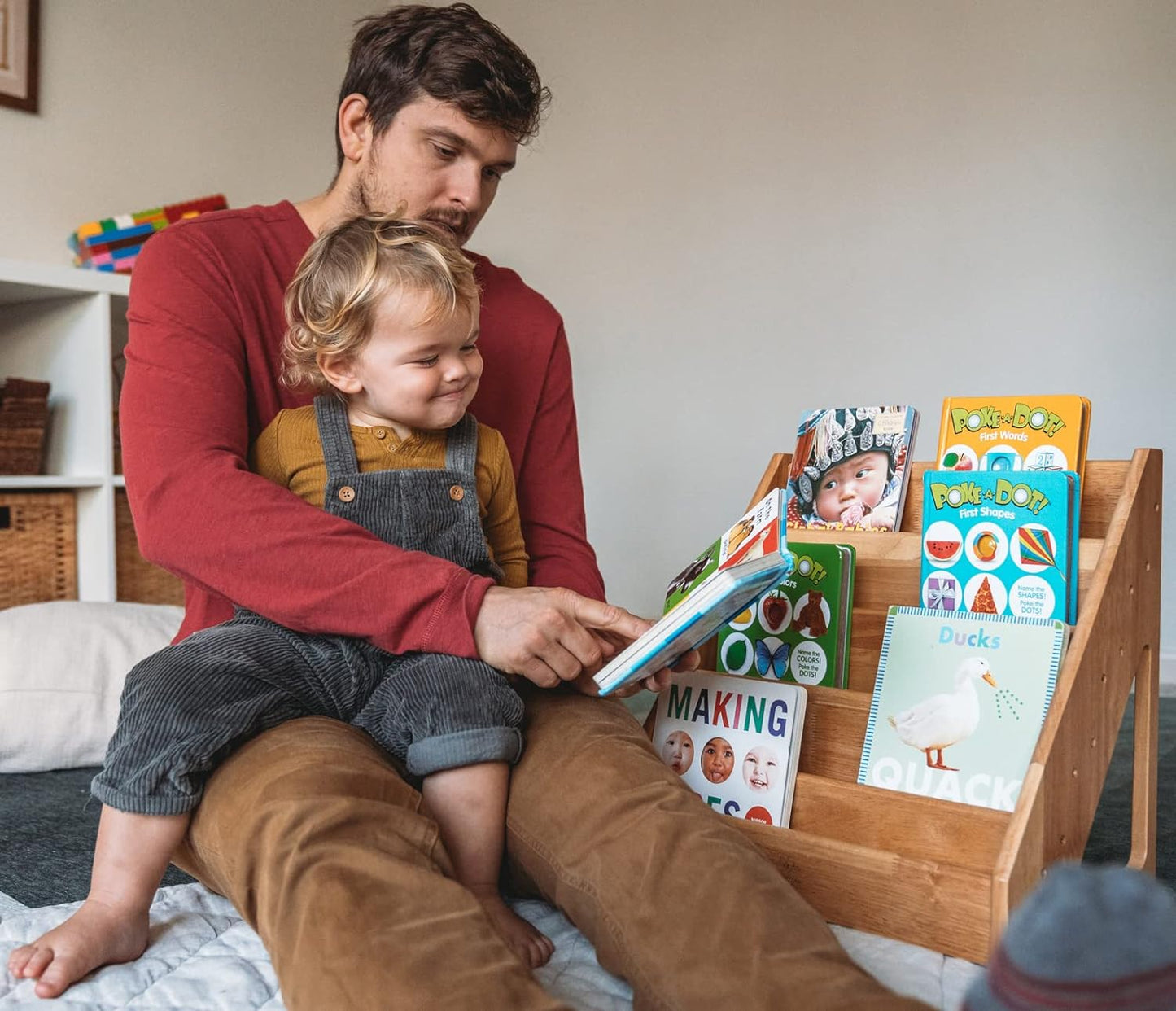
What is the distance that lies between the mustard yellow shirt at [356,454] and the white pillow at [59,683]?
81 cm

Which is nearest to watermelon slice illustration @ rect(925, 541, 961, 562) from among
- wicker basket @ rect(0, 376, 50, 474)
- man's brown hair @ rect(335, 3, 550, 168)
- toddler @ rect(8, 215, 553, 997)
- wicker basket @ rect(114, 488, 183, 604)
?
toddler @ rect(8, 215, 553, 997)

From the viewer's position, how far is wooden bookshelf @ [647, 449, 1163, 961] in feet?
3.10

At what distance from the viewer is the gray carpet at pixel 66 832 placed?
1.25 metres

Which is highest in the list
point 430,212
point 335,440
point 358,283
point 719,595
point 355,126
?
point 355,126

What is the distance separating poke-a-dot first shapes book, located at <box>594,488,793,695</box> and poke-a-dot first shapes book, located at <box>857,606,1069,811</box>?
213 millimetres

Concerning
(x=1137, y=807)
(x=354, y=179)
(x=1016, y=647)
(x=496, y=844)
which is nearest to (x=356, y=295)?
(x=354, y=179)

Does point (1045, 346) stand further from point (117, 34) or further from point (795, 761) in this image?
point (117, 34)

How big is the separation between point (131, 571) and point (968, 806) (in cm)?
195

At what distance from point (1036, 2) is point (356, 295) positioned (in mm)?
2115

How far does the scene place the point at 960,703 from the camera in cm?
109

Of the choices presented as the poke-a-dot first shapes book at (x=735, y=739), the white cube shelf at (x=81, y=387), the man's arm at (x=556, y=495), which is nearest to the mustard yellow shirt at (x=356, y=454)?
the man's arm at (x=556, y=495)

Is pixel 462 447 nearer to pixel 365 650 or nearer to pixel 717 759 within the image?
pixel 365 650

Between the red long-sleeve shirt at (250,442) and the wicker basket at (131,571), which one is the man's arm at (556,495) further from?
the wicker basket at (131,571)

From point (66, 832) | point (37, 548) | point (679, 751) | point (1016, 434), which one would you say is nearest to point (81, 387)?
point (37, 548)
